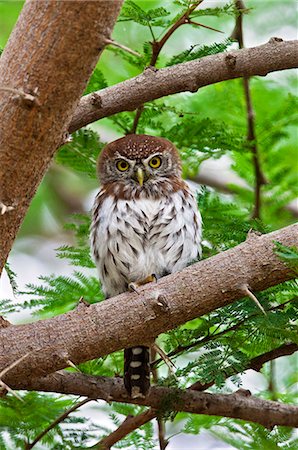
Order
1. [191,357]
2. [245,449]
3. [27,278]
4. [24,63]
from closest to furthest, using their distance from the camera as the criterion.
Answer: [24,63]
[245,449]
[191,357]
[27,278]

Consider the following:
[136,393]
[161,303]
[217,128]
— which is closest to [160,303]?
[161,303]

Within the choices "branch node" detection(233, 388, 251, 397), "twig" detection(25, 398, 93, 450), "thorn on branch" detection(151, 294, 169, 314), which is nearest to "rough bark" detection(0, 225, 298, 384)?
"thorn on branch" detection(151, 294, 169, 314)

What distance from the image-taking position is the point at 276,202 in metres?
4.74

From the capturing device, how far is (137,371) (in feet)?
12.2

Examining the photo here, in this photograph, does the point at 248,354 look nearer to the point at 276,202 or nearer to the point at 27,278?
the point at 276,202

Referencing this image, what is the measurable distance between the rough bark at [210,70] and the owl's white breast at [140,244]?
0.81 metres

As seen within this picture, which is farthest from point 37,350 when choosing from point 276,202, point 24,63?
point 276,202

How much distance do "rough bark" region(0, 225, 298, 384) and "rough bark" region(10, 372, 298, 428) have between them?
0.43m

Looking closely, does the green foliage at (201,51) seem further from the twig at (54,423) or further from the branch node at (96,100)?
the twig at (54,423)

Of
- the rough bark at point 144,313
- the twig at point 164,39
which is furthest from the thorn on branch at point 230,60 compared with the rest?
the rough bark at point 144,313

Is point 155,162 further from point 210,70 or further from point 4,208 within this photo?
point 4,208

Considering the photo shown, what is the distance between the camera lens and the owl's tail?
11.8 ft

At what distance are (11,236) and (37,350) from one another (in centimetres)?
38

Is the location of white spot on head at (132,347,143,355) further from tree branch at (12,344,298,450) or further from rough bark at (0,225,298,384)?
rough bark at (0,225,298,384)
